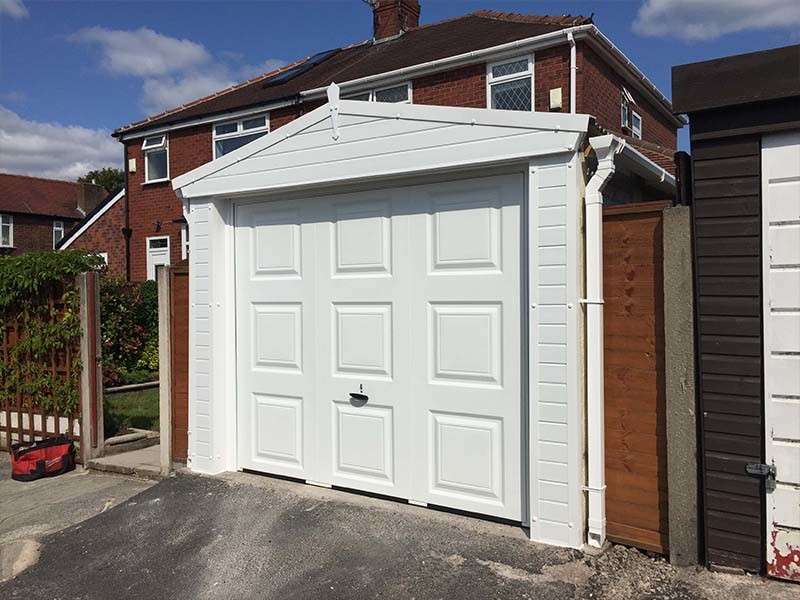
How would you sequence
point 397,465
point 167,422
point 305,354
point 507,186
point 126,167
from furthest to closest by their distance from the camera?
point 126,167 → point 167,422 → point 305,354 → point 397,465 → point 507,186

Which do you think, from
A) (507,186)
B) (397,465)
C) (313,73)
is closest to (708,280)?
(507,186)

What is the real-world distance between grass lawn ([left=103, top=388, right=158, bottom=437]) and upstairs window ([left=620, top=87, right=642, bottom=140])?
10478 mm

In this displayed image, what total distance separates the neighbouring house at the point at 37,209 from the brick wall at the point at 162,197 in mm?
15691

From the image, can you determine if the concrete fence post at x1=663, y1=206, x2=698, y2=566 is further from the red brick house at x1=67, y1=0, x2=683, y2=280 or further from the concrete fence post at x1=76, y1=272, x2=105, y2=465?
the concrete fence post at x1=76, y1=272, x2=105, y2=465

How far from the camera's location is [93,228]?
19.1 m

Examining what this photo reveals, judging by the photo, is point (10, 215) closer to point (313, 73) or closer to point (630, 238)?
point (313, 73)

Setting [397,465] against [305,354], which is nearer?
[397,465]

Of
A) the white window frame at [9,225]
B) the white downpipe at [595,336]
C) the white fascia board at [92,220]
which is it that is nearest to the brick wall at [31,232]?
the white window frame at [9,225]

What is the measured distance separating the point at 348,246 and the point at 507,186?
1.28 metres

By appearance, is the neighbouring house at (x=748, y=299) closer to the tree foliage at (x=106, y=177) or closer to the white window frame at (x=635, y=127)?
the white window frame at (x=635, y=127)

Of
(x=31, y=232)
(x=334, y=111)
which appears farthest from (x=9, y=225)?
(x=334, y=111)

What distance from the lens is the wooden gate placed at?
11.8ft

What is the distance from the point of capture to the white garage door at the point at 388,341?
13.4ft

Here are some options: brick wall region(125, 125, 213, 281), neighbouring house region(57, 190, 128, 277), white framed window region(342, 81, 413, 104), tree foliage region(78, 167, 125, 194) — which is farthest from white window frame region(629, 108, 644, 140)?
tree foliage region(78, 167, 125, 194)
